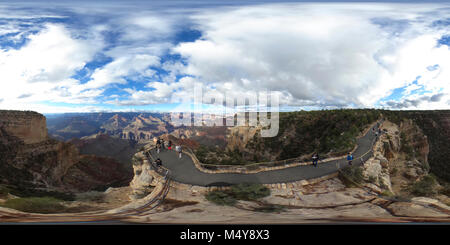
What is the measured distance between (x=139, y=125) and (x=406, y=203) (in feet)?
557

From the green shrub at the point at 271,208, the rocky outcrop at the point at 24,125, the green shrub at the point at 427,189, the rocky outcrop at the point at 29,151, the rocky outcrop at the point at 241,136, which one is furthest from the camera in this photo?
the rocky outcrop at the point at 24,125

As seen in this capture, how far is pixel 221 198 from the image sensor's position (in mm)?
7176

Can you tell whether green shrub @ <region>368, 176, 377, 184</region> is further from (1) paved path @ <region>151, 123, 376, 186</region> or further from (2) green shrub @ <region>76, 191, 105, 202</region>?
(2) green shrub @ <region>76, 191, 105, 202</region>

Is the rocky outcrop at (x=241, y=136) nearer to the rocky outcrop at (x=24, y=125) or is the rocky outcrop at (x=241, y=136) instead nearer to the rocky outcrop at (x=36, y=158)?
the rocky outcrop at (x=36, y=158)

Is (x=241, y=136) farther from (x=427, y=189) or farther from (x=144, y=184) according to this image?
(x=427, y=189)

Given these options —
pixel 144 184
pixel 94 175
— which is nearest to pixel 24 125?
pixel 94 175

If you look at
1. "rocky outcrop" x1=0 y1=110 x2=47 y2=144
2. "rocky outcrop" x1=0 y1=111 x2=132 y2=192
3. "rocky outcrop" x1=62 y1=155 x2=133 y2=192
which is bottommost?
"rocky outcrop" x1=62 y1=155 x2=133 y2=192

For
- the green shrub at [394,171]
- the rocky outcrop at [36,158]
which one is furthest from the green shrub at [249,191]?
the rocky outcrop at [36,158]

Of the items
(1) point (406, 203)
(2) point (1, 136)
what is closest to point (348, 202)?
(1) point (406, 203)

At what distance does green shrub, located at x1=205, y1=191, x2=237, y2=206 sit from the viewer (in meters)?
6.58

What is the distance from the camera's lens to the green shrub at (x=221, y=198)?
658cm

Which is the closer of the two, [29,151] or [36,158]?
[29,151]

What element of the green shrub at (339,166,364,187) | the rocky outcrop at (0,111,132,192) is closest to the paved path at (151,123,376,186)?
the green shrub at (339,166,364,187)

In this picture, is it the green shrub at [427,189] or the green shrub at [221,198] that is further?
the green shrub at [427,189]
